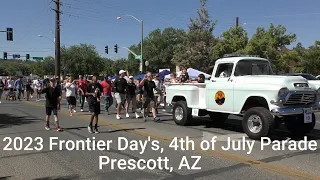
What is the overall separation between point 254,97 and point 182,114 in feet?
10.4

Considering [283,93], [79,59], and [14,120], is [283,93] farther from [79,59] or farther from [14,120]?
[79,59]

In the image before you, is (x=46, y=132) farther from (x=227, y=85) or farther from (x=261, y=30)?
(x=261, y=30)

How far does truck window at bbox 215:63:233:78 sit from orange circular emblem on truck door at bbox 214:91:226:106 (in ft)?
2.02

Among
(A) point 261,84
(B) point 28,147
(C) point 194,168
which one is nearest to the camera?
(C) point 194,168

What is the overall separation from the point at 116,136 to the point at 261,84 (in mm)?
3991

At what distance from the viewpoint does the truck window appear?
10.7 meters

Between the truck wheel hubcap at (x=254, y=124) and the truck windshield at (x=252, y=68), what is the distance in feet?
5.09

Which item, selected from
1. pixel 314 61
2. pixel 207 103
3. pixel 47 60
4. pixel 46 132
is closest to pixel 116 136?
pixel 46 132

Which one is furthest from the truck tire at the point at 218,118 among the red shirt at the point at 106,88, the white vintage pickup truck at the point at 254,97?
the red shirt at the point at 106,88

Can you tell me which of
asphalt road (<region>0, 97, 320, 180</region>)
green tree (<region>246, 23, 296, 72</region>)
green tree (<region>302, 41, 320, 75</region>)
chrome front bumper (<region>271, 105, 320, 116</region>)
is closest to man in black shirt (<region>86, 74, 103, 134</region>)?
asphalt road (<region>0, 97, 320, 180</region>)

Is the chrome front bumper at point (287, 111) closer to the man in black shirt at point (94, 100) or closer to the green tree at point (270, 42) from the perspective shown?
the man in black shirt at point (94, 100)

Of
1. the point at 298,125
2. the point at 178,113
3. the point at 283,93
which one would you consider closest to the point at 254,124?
the point at 283,93

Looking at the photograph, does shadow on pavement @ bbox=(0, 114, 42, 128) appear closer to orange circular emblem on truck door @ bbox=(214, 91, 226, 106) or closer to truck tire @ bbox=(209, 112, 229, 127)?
truck tire @ bbox=(209, 112, 229, 127)

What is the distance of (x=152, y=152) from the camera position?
7.87 m
